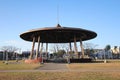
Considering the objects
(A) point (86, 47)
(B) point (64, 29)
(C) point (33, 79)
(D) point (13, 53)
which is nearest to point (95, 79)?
(C) point (33, 79)

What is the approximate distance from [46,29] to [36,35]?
922 cm

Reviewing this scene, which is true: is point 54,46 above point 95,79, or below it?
above

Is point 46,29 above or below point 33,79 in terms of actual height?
above

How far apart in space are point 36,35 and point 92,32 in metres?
15.8

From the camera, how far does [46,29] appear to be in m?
57.9

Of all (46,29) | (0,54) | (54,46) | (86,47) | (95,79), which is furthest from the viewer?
(0,54)

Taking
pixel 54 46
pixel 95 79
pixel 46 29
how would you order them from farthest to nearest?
pixel 54 46
pixel 46 29
pixel 95 79

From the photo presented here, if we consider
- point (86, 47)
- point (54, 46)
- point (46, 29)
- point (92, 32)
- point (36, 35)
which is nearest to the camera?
point (46, 29)

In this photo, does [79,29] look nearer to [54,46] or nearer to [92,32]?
[92,32]

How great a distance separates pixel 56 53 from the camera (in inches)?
5965

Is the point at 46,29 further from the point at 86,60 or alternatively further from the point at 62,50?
the point at 62,50

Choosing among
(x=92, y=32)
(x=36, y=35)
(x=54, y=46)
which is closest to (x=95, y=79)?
(x=92, y=32)

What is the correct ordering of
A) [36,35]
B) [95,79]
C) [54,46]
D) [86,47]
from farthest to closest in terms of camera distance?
[86,47]
[54,46]
[36,35]
[95,79]

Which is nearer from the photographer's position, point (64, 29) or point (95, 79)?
point (95, 79)
